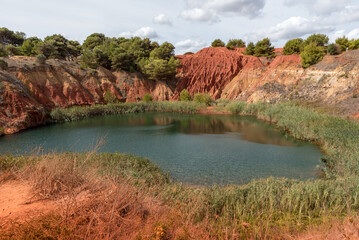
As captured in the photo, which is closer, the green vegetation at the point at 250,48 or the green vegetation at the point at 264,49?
the green vegetation at the point at 264,49

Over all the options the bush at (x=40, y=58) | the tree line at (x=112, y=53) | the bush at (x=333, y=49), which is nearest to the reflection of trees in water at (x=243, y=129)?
the bush at (x=333, y=49)

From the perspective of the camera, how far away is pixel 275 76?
119 feet

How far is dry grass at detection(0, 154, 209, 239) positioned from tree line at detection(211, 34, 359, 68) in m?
36.7

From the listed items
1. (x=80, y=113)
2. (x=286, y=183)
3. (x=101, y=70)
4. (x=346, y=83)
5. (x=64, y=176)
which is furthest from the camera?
(x=101, y=70)

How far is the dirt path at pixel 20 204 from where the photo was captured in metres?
4.43

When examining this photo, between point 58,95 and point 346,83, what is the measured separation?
40.5m

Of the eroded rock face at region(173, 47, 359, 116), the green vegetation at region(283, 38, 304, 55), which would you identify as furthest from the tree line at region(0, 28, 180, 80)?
the green vegetation at region(283, 38, 304, 55)

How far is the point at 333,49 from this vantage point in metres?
31.9

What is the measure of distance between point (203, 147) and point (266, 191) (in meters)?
9.41

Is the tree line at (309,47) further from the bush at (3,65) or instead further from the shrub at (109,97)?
the bush at (3,65)

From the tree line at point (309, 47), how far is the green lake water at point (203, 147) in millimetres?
16197

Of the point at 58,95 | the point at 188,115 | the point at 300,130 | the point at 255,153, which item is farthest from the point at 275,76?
the point at 58,95

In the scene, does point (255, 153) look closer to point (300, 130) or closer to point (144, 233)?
point (300, 130)

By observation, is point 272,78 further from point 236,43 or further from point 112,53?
point 112,53
